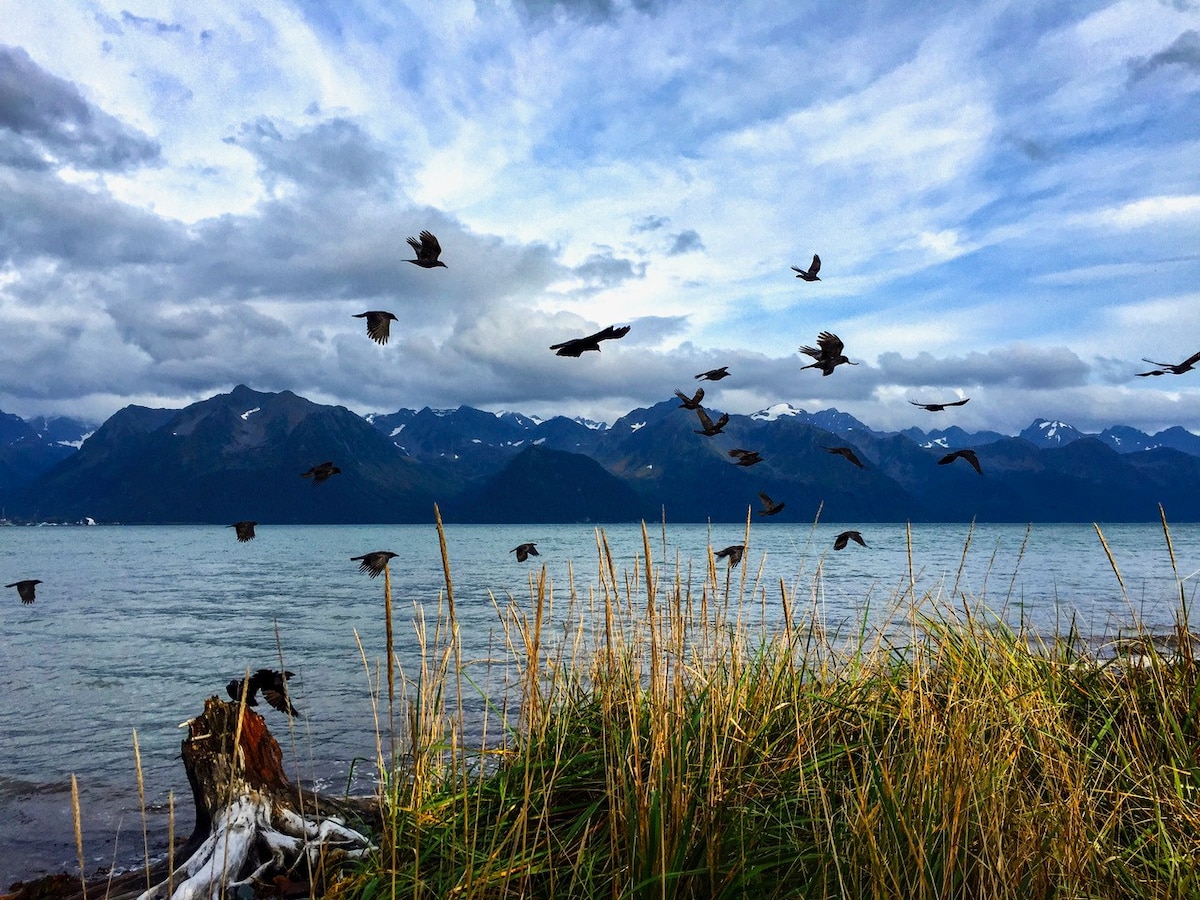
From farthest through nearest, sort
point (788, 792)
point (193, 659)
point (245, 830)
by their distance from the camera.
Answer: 1. point (193, 659)
2. point (245, 830)
3. point (788, 792)

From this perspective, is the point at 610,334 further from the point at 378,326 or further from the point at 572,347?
the point at 378,326

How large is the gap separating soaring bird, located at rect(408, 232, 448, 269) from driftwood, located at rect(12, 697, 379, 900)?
12.7 feet

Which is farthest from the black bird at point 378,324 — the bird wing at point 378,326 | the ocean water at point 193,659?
the ocean water at point 193,659

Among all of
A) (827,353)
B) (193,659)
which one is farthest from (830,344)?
(193,659)

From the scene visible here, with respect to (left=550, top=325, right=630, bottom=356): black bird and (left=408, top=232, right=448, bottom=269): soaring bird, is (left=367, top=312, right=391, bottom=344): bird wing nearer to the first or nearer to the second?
(left=408, top=232, right=448, bottom=269): soaring bird

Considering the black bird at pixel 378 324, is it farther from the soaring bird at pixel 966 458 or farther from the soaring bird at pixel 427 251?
the soaring bird at pixel 966 458

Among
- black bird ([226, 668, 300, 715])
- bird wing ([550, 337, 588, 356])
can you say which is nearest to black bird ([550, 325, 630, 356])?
bird wing ([550, 337, 588, 356])

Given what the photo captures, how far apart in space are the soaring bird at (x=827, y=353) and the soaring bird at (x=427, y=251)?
131 inches

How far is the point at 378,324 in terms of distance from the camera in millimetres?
7504

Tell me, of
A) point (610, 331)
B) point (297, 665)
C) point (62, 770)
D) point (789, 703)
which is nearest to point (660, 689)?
point (789, 703)

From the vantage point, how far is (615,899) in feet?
9.45

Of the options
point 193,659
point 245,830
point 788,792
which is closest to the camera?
point 788,792

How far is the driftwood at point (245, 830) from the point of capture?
434 centimetres

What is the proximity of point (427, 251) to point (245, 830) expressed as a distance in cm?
475
